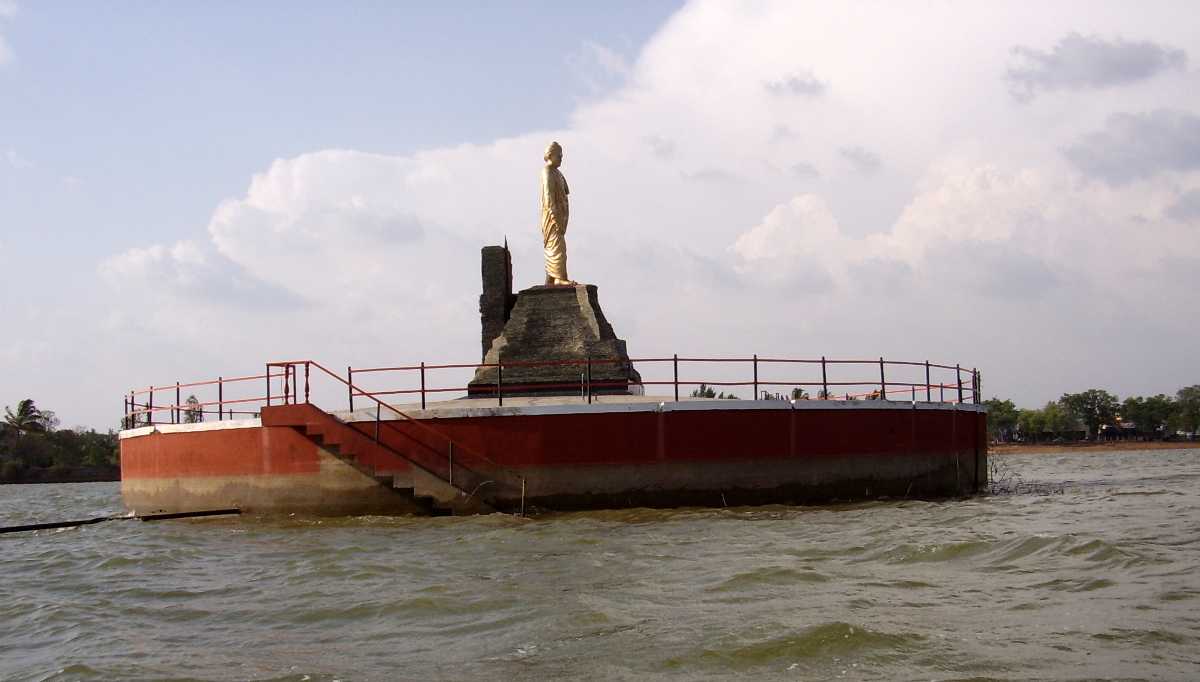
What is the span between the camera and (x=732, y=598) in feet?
31.3

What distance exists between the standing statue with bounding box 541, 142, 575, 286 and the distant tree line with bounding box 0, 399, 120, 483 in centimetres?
6123

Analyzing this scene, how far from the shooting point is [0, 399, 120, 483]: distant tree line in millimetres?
77125

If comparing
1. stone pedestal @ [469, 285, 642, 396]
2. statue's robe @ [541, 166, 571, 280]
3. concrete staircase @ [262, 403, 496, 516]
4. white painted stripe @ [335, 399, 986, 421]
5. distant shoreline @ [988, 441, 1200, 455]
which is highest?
statue's robe @ [541, 166, 571, 280]

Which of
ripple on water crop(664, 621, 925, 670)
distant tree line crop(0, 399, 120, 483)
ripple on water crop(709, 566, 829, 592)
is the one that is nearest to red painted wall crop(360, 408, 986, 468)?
ripple on water crop(709, 566, 829, 592)

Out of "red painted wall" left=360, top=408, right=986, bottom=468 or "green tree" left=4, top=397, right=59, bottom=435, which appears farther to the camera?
"green tree" left=4, top=397, right=59, bottom=435

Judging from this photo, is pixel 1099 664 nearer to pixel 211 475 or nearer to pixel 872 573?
pixel 872 573

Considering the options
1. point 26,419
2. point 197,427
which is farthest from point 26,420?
point 197,427

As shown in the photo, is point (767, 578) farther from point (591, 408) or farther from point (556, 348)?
point (556, 348)

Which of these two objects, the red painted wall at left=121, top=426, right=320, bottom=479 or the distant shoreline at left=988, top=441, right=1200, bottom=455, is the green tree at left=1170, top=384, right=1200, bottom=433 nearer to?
the distant shoreline at left=988, top=441, right=1200, bottom=455

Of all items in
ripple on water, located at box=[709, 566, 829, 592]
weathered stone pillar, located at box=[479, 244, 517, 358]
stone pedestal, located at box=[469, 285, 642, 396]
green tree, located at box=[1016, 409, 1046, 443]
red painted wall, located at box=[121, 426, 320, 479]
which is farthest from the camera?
green tree, located at box=[1016, 409, 1046, 443]

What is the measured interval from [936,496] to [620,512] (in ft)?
22.4

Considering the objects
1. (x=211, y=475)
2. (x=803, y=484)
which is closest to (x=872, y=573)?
(x=803, y=484)

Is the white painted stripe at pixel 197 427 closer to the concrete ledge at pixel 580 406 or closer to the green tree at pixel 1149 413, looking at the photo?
the concrete ledge at pixel 580 406

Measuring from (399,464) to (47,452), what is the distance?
72.0 m
